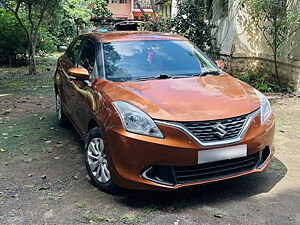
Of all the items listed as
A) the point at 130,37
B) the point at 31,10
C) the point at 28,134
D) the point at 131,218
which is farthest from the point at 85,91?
the point at 31,10

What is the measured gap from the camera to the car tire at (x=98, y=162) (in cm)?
349

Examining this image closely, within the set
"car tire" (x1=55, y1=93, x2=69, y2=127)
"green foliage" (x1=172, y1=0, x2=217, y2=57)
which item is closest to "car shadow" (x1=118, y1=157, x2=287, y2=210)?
"car tire" (x1=55, y1=93, x2=69, y2=127)

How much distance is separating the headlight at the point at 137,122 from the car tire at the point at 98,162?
35 cm

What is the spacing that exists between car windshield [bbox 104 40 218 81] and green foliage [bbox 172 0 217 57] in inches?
274

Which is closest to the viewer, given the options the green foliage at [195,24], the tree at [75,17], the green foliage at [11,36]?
the green foliage at [195,24]

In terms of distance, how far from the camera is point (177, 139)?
9.93ft

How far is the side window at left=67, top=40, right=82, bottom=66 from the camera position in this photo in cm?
530

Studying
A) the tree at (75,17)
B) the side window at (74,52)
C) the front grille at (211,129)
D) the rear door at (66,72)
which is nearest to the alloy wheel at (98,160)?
the front grille at (211,129)

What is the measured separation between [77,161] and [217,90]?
6.64ft

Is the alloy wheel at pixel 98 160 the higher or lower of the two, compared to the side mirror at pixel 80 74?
lower

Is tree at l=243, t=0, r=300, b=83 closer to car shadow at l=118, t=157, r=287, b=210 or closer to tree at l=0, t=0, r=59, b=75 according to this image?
car shadow at l=118, t=157, r=287, b=210

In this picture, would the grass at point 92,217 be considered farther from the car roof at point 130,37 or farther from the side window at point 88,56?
the car roof at point 130,37

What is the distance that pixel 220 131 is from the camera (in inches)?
123

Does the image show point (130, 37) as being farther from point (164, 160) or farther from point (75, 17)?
point (75, 17)
